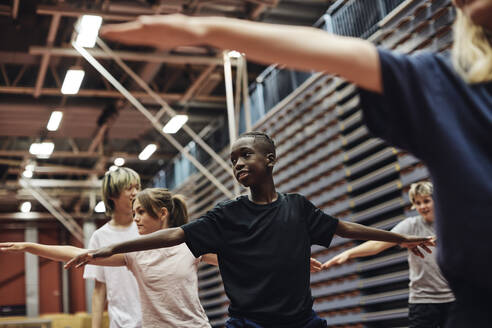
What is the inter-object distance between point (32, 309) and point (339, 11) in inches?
676

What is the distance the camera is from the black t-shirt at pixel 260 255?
2639 mm

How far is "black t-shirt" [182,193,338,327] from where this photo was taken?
8.66ft

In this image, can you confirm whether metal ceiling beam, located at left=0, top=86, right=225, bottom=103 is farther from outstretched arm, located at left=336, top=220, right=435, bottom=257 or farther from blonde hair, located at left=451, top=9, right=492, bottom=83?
blonde hair, located at left=451, top=9, right=492, bottom=83

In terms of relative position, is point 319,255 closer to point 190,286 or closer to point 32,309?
point 190,286

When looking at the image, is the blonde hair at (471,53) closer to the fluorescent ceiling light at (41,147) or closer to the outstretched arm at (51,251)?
the outstretched arm at (51,251)

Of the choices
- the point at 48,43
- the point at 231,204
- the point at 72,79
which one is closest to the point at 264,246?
the point at 231,204

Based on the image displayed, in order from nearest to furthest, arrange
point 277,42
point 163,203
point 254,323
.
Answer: point 277,42 < point 254,323 < point 163,203

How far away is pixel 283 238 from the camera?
272 cm

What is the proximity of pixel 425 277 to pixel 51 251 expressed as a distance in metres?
2.94

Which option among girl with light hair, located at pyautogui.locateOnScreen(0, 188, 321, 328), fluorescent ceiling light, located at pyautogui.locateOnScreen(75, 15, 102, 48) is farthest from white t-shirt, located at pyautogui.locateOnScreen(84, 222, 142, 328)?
fluorescent ceiling light, located at pyautogui.locateOnScreen(75, 15, 102, 48)

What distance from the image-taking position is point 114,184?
13.5 feet

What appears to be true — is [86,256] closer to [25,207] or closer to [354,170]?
[354,170]

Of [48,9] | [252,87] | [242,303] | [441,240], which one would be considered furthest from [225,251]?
[252,87]

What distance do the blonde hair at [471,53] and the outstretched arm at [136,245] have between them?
5.08 ft
